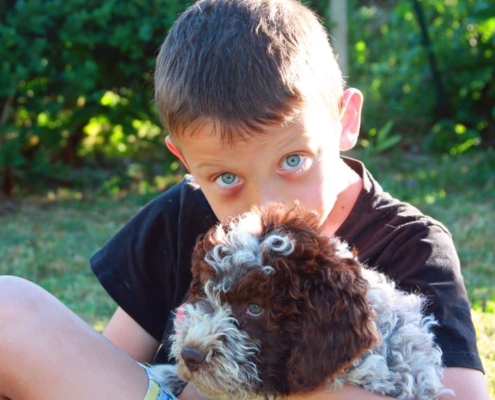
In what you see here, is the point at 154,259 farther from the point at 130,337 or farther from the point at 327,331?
the point at 327,331

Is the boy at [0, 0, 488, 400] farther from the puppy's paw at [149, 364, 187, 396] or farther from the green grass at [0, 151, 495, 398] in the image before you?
the green grass at [0, 151, 495, 398]

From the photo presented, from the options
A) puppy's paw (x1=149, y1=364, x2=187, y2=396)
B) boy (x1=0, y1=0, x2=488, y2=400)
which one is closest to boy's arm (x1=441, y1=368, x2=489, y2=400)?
boy (x1=0, y1=0, x2=488, y2=400)

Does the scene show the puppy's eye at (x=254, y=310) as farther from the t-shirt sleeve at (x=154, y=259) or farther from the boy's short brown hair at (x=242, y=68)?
the t-shirt sleeve at (x=154, y=259)

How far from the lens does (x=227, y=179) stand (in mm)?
Result: 3229

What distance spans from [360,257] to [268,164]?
60 cm

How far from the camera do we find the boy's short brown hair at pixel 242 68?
10.2 ft

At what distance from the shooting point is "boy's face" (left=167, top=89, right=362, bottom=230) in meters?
3.11

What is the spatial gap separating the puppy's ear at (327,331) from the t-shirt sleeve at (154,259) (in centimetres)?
123

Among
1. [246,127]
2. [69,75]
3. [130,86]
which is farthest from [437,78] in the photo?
[246,127]

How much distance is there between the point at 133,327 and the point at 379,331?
1.39 metres

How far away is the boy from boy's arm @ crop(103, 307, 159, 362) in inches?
8.5

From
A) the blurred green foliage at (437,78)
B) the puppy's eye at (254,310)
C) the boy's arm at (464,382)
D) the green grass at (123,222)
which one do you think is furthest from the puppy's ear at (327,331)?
the blurred green foliage at (437,78)

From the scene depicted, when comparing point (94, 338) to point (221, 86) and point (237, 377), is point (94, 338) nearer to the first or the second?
point (237, 377)

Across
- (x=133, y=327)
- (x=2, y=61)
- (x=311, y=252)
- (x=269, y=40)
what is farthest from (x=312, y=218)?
(x=2, y=61)
